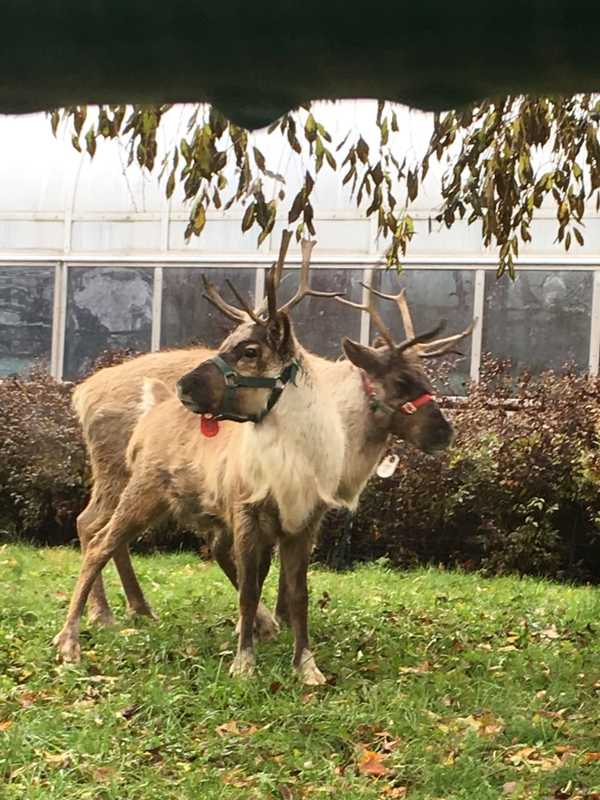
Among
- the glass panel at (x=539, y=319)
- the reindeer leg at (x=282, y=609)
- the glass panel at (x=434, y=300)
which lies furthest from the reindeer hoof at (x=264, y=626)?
the glass panel at (x=539, y=319)

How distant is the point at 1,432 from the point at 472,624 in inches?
264

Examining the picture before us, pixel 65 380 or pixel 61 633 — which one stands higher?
pixel 65 380

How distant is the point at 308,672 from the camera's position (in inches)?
221

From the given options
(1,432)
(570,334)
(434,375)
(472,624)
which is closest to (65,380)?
(1,432)

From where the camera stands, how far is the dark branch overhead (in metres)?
0.86

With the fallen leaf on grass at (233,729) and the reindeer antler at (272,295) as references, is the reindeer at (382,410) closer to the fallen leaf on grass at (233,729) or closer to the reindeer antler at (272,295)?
the reindeer antler at (272,295)

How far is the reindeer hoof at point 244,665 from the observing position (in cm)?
559

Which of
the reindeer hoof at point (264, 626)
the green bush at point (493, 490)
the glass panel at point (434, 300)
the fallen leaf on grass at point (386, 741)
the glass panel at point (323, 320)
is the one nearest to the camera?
the fallen leaf on grass at point (386, 741)

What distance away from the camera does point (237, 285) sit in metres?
13.5

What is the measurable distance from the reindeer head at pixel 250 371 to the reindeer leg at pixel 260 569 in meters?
1.07

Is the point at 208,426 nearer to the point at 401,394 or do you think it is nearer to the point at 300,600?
the point at 300,600

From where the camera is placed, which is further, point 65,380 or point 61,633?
point 65,380

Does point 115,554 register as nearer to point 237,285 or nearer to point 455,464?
point 455,464

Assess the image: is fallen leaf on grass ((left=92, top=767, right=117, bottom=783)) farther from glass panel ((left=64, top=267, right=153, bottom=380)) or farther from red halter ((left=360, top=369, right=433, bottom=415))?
glass panel ((left=64, top=267, right=153, bottom=380))
